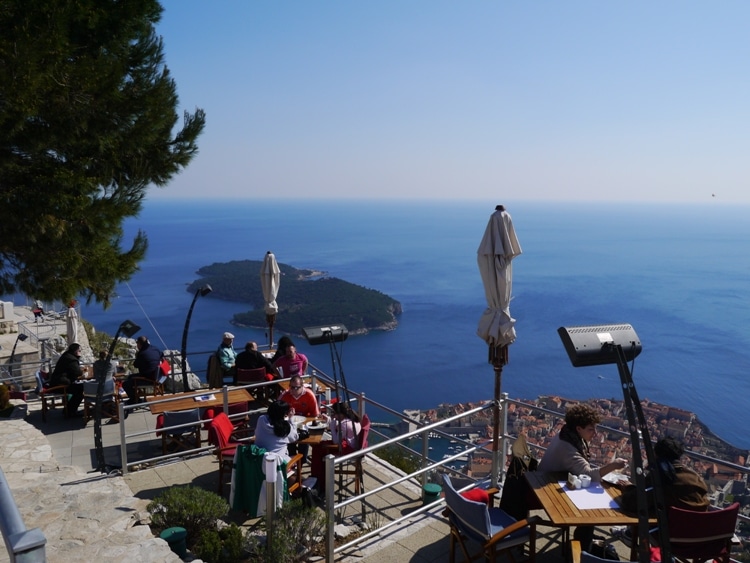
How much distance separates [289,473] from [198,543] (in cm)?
116

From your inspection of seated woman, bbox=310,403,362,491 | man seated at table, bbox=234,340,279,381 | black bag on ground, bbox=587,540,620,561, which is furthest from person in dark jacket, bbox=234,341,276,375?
black bag on ground, bbox=587,540,620,561

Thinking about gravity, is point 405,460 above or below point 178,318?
above

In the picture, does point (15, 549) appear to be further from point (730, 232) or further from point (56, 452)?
point (730, 232)

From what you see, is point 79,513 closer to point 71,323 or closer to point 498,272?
point 498,272

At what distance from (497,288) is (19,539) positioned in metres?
4.44

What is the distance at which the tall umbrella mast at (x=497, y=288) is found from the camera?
5336 mm

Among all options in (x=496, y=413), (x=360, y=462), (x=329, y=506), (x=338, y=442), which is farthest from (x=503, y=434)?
(x=329, y=506)

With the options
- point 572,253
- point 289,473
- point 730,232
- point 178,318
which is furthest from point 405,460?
point 730,232

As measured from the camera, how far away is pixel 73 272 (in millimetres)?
7500

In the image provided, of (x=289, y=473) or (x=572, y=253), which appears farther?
(x=572, y=253)

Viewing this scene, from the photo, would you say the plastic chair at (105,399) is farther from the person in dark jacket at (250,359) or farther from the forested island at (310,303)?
the forested island at (310,303)

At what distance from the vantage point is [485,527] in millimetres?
3850

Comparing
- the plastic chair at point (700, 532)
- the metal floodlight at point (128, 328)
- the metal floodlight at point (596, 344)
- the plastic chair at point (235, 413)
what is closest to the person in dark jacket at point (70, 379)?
the metal floodlight at point (128, 328)

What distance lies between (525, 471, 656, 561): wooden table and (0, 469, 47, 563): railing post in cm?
313
